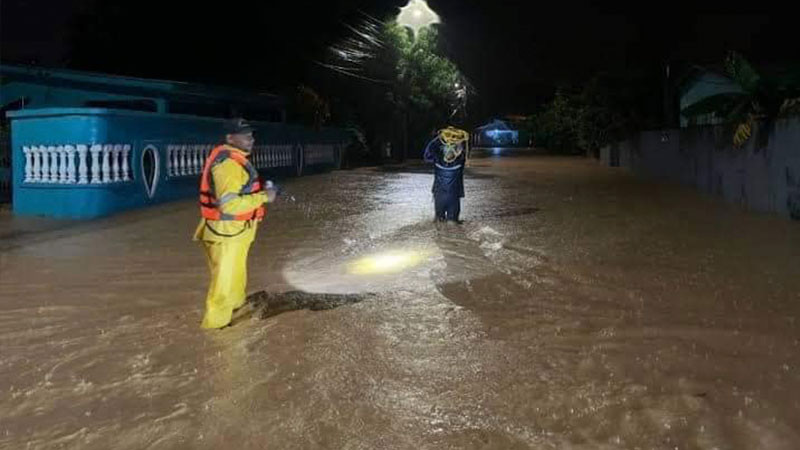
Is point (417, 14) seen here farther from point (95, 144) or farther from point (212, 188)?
point (212, 188)

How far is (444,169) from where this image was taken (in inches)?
415

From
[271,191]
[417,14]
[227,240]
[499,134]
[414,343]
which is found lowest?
[414,343]

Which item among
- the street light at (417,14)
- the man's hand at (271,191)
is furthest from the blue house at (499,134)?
the man's hand at (271,191)

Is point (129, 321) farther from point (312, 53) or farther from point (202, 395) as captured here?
point (312, 53)

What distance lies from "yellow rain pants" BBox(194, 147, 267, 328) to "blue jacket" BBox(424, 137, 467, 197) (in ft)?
17.4

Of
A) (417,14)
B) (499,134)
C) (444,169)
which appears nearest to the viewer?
(444,169)

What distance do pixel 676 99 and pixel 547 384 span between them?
86.0 ft

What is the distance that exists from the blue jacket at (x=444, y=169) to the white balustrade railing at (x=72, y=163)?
4801mm

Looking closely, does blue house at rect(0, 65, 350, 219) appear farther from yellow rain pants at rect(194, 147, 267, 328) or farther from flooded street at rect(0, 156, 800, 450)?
yellow rain pants at rect(194, 147, 267, 328)

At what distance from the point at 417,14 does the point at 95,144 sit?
58.2 ft

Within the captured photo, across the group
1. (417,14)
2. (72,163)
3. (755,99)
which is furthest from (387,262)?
(417,14)

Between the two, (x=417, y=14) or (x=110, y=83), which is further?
(x=417, y=14)

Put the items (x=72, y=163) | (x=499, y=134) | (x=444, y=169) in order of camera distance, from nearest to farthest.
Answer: (x=444, y=169)
(x=72, y=163)
(x=499, y=134)

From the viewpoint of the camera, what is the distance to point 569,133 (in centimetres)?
3300
